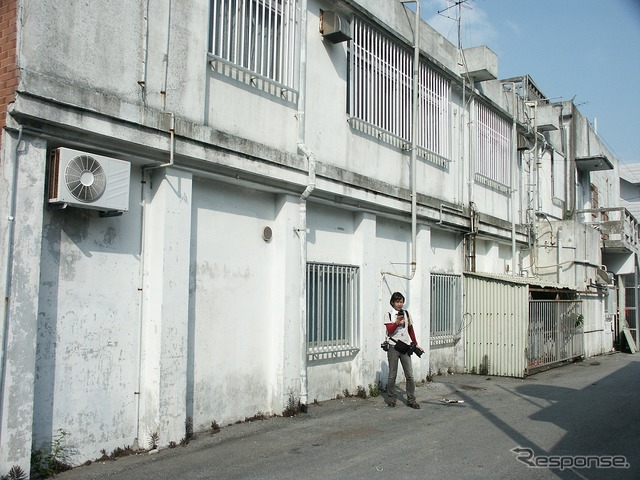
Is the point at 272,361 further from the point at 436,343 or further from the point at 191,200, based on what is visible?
the point at 436,343

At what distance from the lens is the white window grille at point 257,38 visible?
8.26 metres

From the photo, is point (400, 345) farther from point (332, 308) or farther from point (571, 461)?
point (571, 461)

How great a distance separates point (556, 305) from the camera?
15.9 m

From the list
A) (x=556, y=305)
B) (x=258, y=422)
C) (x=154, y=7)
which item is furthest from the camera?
(x=556, y=305)

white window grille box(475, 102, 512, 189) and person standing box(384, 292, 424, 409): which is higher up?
white window grille box(475, 102, 512, 189)

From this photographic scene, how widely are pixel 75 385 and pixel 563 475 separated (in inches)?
199

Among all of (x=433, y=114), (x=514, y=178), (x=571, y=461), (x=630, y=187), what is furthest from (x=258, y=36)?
(x=630, y=187)

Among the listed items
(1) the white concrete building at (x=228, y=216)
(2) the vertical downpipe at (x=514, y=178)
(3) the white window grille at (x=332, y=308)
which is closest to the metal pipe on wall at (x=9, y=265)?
(1) the white concrete building at (x=228, y=216)

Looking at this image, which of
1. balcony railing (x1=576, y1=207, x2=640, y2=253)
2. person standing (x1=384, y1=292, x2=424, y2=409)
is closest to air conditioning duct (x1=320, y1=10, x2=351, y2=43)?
person standing (x1=384, y1=292, x2=424, y2=409)

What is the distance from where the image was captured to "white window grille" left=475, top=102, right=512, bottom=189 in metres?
15.9

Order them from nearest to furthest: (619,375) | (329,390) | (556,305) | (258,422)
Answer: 1. (258,422)
2. (329,390)
3. (619,375)
4. (556,305)

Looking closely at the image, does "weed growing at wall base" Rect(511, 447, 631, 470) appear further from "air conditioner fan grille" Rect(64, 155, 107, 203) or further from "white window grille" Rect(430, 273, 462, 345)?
"white window grille" Rect(430, 273, 462, 345)

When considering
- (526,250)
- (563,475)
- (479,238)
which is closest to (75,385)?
(563,475)

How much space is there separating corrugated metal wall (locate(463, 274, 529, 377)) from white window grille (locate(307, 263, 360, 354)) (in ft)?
15.3
